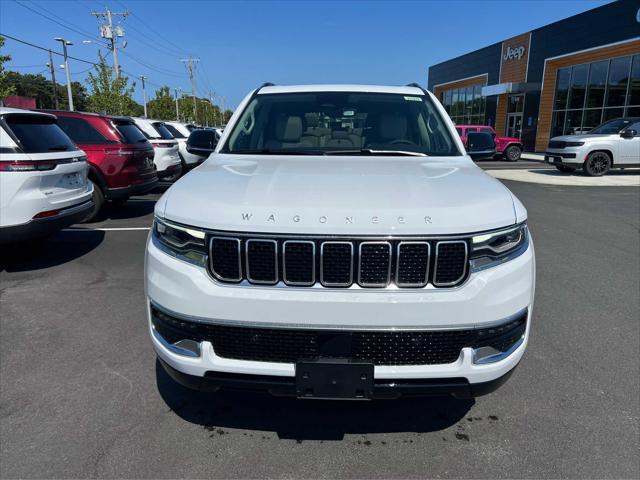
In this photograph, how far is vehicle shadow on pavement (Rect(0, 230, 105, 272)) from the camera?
582 cm

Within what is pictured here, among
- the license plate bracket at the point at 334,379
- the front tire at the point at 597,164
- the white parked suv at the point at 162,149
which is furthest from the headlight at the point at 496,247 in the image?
the front tire at the point at 597,164

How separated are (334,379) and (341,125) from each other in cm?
225

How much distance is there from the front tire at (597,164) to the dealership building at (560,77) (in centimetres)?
779

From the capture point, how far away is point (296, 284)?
2.09 metres

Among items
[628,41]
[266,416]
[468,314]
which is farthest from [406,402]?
[628,41]

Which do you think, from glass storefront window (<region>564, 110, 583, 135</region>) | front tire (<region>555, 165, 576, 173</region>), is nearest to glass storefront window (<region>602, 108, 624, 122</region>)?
glass storefront window (<region>564, 110, 583, 135</region>)

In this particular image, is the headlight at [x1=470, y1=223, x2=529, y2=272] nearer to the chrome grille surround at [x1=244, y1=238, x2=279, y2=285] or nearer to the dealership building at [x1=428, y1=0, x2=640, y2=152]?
the chrome grille surround at [x1=244, y1=238, x2=279, y2=285]

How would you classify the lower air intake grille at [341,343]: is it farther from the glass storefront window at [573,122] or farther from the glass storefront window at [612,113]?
the glass storefront window at [573,122]

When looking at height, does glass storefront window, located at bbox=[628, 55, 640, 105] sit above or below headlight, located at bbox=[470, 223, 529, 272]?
above

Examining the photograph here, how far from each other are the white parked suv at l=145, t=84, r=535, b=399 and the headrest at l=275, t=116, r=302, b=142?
1.41m

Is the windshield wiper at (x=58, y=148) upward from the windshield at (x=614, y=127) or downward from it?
downward

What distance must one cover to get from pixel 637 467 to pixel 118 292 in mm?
4415

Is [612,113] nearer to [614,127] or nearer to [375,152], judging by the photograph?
[614,127]

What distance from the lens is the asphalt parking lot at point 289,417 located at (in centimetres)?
236
